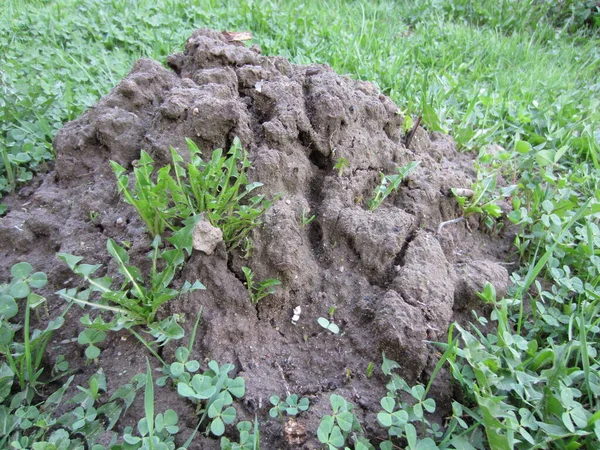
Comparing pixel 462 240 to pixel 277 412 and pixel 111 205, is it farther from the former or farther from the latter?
pixel 111 205

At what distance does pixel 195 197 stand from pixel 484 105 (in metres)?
2.53

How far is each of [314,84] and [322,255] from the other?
928mm

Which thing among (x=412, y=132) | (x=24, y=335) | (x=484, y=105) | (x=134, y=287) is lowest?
(x=24, y=335)

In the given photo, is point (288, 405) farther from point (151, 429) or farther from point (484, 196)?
point (484, 196)

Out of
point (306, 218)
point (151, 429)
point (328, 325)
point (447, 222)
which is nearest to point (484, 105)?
point (447, 222)

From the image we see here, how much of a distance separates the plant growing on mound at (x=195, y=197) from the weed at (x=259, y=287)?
5.9 inches

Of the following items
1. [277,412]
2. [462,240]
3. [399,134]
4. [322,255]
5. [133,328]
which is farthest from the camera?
[399,134]

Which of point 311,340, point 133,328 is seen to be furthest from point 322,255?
point 133,328

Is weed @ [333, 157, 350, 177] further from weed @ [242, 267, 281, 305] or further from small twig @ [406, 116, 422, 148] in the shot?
weed @ [242, 267, 281, 305]

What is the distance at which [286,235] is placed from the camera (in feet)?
6.72

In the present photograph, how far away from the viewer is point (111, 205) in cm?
227

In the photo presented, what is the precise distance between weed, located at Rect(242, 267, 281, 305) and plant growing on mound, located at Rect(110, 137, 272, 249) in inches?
5.9

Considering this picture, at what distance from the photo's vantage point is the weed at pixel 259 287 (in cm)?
192

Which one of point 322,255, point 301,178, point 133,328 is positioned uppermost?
point 301,178
